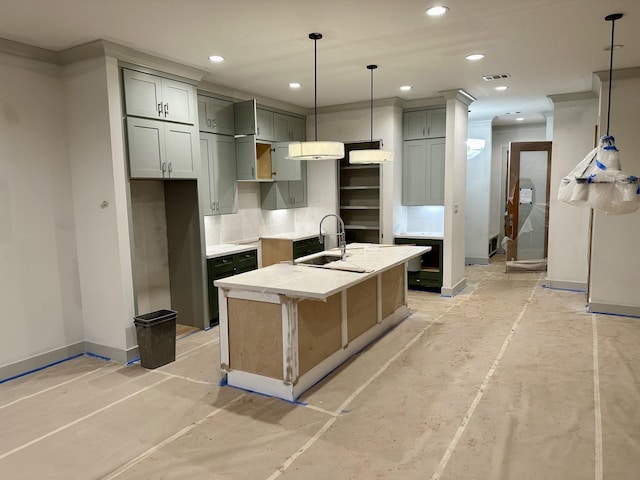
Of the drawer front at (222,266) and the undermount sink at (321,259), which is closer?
the undermount sink at (321,259)

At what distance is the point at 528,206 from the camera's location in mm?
7895

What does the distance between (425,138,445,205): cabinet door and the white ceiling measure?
3.93 ft

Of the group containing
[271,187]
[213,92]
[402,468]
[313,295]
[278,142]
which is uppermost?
[213,92]

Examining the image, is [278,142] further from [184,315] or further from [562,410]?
[562,410]

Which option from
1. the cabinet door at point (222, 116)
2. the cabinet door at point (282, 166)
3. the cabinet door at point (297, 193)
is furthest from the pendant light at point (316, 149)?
the cabinet door at point (297, 193)

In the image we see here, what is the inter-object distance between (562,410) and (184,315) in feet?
12.7

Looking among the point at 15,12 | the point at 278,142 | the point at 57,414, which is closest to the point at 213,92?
the point at 278,142

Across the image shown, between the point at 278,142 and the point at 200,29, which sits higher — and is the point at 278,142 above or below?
below

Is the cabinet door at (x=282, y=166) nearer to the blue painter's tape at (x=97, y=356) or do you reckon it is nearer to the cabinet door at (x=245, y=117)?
the cabinet door at (x=245, y=117)

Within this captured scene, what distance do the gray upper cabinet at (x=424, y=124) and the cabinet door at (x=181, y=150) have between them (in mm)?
3345

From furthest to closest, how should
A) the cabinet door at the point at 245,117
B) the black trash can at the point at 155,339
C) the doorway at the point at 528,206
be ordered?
the doorway at the point at 528,206 < the cabinet door at the point at 245,117 < the black trash can at the point at 155,339

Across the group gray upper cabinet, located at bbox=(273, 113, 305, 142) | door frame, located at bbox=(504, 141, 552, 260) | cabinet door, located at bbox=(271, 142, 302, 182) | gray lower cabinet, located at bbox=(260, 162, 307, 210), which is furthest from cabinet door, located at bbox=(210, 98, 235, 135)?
door frame, located at bbox=(504, 141, 552, 260)

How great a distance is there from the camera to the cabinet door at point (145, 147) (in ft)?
13.3

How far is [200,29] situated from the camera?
3.50 meters
